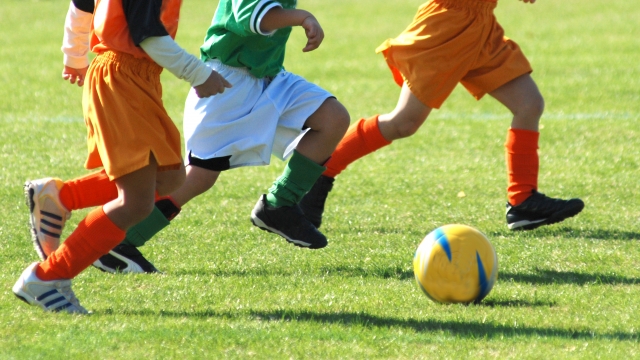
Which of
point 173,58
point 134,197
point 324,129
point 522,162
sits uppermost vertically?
point 173,58

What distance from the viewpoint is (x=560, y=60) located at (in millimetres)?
12078

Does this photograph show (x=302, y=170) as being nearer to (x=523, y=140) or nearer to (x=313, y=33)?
(x=313, y=33)

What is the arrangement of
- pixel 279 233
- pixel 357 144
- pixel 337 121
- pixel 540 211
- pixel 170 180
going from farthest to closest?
pixel 357 144
pixel 540 211
pixel 279 233
pixel 337 121
pixel 170 180

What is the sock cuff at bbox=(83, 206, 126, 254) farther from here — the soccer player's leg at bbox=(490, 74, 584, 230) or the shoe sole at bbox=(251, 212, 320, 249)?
the soccer player's leg at bbox=(490, 74, 584, 230)

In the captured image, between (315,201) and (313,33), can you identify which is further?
(315,201)

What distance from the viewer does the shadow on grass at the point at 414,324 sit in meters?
3.65

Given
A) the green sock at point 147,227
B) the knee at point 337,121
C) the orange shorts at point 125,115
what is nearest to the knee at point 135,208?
the orange shorts at point 125,115

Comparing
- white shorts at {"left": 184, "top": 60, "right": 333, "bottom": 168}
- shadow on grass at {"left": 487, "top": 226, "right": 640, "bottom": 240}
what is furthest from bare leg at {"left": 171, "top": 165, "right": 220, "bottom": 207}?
shadow on grass at {"left": 487, "top": 226, "right": 640, "bottom": 240}

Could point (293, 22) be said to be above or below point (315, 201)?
above

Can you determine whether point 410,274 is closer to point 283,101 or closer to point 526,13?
point 283,101

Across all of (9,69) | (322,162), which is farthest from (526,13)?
(322,162)

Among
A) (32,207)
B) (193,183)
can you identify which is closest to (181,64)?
(193,183)

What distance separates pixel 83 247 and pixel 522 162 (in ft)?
8.84

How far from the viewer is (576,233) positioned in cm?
548
